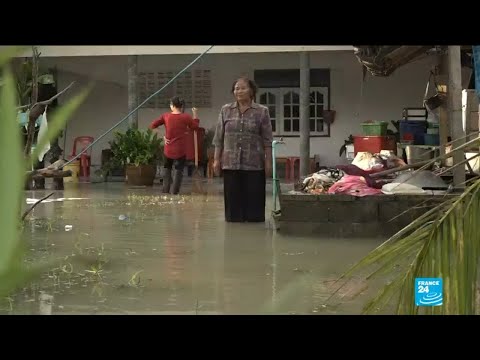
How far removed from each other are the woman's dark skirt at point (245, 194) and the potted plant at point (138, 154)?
6343mm

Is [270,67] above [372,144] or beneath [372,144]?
above

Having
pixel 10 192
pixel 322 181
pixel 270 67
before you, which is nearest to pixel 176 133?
pixel 322 181

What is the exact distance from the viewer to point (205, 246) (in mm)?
6930

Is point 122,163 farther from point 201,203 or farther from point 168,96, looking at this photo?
point 201,203

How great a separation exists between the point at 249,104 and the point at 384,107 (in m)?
9.29

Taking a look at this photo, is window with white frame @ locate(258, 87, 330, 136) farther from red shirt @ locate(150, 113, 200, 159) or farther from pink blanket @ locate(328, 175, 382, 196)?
pink blanket @ locate(328, 175, 382, 196)

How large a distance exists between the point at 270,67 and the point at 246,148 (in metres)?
9.27

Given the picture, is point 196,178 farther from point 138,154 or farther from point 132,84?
point 132,84

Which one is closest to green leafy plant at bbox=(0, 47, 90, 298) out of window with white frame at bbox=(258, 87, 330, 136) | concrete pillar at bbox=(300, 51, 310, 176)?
concrete pillar at bbox=(300, 51, 310, 176)

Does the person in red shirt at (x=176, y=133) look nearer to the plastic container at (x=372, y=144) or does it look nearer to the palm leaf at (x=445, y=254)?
the plastic container at (x=372, y=144)

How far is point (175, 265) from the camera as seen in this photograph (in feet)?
19.6

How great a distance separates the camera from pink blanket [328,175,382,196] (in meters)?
7.49

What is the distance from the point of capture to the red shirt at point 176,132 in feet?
40.8
